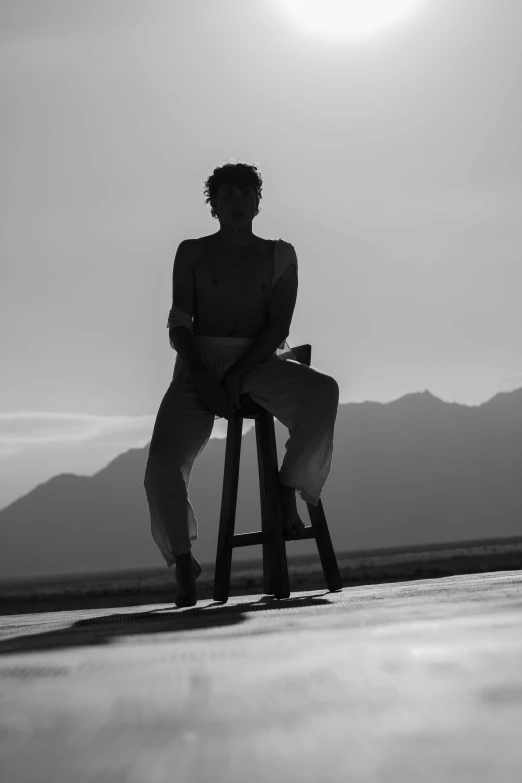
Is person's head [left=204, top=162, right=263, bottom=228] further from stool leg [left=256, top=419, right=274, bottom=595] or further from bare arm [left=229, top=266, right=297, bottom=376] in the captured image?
stool leg [left=256, top=419, right=274, bottom=595]

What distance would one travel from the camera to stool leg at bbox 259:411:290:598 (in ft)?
9.25

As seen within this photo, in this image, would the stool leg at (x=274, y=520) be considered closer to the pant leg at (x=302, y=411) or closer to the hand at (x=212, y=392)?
the pant leg at (x=302, y=411)

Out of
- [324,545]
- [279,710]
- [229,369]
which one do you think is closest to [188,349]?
[229,369]

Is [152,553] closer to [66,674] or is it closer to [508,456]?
[508,456]

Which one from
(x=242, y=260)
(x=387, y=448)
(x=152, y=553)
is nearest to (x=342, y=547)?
(x=387, y=448)

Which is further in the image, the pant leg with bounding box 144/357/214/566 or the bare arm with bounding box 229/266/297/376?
the bare arm with bounding box 229/266/297/376

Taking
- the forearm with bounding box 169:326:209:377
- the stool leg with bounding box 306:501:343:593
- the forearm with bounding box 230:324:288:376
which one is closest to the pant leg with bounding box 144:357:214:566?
the forearm with bounding box 169:326:209:377

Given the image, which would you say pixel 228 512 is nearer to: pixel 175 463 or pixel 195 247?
pixel 175 463

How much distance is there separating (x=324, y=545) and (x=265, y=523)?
0.90 ft

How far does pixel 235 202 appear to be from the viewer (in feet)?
10.4

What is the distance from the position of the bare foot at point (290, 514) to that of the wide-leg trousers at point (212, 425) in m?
0.06

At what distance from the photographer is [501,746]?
37cm

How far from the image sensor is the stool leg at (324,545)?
119 inches

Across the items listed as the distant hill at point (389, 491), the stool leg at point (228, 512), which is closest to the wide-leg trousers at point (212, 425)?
the stool leg at point (228, 512)
